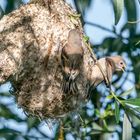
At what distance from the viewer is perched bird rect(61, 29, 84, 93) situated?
668 cm

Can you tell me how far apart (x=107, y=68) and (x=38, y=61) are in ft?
1.82

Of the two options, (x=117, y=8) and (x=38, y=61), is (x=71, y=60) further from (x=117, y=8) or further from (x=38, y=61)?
(x=117, y=8)

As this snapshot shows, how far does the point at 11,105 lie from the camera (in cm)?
840

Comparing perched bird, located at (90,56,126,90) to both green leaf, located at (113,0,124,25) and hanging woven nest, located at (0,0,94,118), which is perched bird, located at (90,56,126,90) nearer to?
hanging woven nest, located at (0,0,94,118)

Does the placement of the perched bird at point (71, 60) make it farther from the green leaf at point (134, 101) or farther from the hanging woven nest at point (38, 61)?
the green leaf at point (134, 101)

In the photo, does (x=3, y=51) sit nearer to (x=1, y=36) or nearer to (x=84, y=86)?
(x=1, y=36)

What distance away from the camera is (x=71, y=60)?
6719 mm

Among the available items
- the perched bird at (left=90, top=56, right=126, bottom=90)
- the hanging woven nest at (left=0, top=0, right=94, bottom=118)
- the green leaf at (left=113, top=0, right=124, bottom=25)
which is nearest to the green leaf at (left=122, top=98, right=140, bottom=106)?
the perched bird at (left=90, top=56, right=126, bottom=90)

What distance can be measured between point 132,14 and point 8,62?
48.7 inches

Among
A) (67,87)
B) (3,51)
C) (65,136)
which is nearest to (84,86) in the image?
(67,87)

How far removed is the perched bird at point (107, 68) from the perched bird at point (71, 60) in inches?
5.1

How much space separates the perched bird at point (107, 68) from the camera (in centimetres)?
682

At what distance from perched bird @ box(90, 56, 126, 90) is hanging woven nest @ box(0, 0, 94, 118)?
0.06 m

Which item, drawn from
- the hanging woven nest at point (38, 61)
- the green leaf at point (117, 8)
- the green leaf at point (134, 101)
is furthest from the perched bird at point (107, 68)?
the green leaf at point (117, 8)
